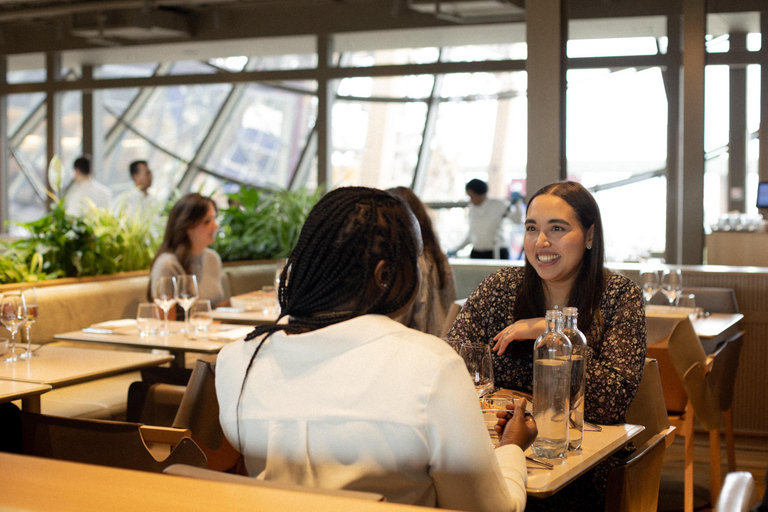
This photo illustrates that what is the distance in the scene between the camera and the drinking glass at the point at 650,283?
4285 mm

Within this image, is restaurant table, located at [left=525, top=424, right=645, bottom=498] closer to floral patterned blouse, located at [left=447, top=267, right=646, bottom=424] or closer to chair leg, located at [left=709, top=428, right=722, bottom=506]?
floral patterned blouse, located at [left=447, top=267, right=646, bottom=424]

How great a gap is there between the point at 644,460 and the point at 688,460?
1726 mm

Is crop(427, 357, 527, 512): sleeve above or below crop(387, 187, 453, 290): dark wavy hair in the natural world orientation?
below

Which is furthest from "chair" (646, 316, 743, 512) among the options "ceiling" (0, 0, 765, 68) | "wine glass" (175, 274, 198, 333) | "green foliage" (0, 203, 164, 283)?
"ceiling" (0, 0, 765, 68)

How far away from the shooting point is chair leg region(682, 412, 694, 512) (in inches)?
130

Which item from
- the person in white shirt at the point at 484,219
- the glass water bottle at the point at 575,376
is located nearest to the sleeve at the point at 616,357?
the glass water bottle at the point at 575,376

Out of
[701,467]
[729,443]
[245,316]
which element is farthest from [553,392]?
[701,467]

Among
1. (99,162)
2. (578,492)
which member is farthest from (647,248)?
(578,492)

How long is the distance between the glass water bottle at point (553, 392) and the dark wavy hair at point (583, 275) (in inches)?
24.5

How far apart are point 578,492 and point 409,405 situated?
1064 millimetres

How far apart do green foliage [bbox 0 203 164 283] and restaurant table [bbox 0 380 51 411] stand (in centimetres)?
217

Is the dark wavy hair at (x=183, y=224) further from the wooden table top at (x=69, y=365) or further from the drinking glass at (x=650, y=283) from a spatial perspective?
the drinking glass at (x=650, y=283)

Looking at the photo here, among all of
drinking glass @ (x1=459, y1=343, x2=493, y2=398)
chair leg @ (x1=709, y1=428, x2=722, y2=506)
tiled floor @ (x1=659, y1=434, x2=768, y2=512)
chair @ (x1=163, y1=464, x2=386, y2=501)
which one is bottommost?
tiled floor @ (x1=659, y1=434, x2=768, y2=512)

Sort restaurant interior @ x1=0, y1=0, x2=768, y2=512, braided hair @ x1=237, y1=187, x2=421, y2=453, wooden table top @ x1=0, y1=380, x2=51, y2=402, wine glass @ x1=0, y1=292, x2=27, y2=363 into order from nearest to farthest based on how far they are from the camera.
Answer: braided hair @ x1=237, y1=187, x2=421, y2=453 < wooden table top @ x1=0, y1=380, x2=51, y2=402 < wine glass @ x1=0, y1=292, x2=27, y2=363 < restaurant interior @ x1=0, y1=0, x2=768, y2=512
